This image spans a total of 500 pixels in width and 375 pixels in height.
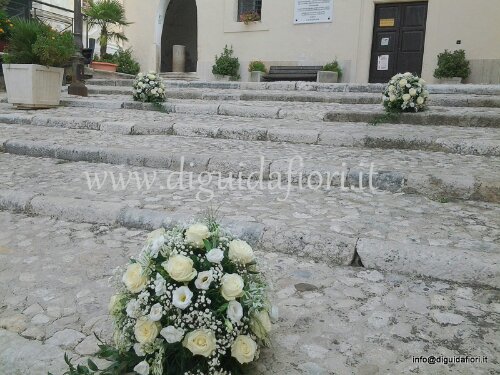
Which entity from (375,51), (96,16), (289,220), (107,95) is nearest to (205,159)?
(289,220)

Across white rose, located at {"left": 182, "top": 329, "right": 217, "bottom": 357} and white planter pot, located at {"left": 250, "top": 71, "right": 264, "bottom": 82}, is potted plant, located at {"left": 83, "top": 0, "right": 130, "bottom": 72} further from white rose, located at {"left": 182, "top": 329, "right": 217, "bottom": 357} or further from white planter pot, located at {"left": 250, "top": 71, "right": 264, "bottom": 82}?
white rose, located at {"left": 182, "top": 329, "right": 217, "bottom": 357}

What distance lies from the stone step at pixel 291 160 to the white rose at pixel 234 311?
2.57m

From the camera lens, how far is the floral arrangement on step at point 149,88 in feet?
25.8

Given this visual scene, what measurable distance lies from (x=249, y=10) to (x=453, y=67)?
619 cm

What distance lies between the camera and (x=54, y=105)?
804 cm

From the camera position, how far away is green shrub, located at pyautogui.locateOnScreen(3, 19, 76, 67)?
23.5ft

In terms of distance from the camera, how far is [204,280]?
5.04 feet

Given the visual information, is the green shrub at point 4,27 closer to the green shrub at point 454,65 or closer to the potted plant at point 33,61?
the potted plant at point 33,61

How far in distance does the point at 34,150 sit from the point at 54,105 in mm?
3189

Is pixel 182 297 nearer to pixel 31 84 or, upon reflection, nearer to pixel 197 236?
pixel 197 236

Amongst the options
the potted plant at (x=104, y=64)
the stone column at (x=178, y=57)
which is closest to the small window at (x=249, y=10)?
the stone column at (x=178, y=57)

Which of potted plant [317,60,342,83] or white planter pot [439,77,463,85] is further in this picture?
potted plant [317,60,342,83]

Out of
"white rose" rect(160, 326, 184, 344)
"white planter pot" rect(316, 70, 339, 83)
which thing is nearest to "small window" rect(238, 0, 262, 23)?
"white planter pot" rect(316, 70, 339, 83)

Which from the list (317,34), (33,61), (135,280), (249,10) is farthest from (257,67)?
(135,280)
